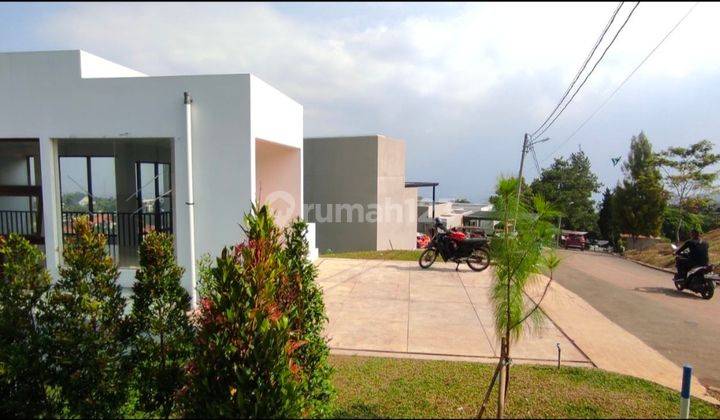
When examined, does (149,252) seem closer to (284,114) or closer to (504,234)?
(504,234)

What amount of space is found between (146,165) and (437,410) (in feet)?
26.6

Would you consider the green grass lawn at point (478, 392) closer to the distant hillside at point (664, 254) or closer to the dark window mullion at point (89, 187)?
the distant hillside at point (664, 254)

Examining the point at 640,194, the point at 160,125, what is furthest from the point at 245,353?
the point at 640,194

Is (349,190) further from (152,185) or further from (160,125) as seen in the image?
(160,125)

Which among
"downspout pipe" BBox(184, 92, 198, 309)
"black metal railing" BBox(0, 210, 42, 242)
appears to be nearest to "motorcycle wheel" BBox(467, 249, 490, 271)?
"downspout pipe" BBox(184, 92, 198, 309)

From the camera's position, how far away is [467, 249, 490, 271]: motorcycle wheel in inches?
397

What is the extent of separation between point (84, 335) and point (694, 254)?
32.5ft

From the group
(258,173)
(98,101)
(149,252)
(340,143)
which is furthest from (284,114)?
(340,143)

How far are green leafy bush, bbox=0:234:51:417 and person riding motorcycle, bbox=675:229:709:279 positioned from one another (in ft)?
33.2

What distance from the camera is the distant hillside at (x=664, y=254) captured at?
8320mm

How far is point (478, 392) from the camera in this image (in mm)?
3850

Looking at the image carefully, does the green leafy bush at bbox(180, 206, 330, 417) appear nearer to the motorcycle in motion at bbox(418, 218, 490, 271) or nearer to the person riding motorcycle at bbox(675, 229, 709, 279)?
the motorcycle in motion at bbox(418, 218, 490, 271)

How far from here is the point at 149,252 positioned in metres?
3.63

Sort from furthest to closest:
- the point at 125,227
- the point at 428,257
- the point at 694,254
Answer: the point at 428,257 < the point at 125,227 < the point at 694,254
